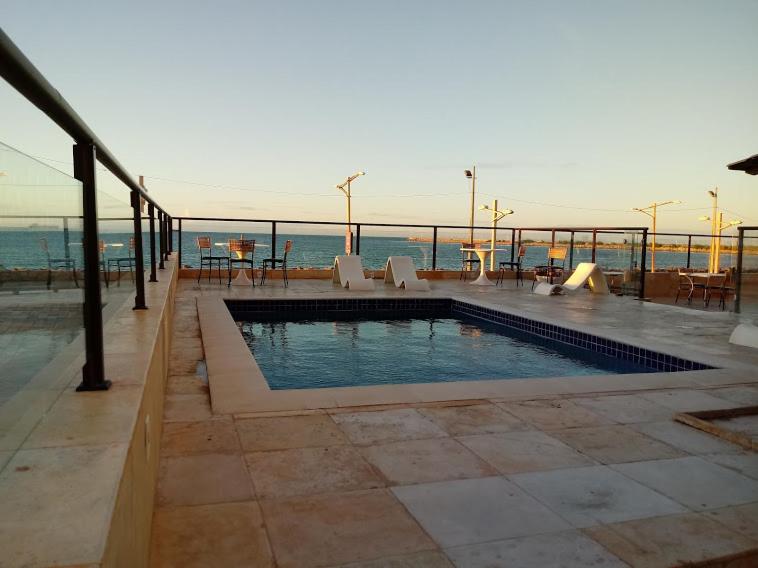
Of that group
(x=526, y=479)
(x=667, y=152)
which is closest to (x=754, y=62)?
(x=667, y=152)

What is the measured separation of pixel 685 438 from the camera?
8.60 ft

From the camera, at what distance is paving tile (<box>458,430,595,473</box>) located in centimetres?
224

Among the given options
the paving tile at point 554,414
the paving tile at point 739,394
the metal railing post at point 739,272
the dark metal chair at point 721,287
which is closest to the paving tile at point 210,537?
the paving tile at point 554,414

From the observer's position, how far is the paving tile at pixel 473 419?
8.66ft

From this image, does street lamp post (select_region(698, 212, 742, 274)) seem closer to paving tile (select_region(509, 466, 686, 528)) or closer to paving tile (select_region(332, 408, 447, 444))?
paving tile (select_region(332, 408, 447, 444))

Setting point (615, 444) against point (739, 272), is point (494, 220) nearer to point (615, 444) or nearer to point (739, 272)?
point (739, 272)

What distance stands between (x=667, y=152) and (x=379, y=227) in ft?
33.3

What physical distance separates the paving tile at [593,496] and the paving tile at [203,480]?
101cm

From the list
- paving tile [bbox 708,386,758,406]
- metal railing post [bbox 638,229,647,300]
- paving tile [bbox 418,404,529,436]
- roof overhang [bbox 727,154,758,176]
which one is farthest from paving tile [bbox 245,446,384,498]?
metal railing post [bbox 638,229,647,300]

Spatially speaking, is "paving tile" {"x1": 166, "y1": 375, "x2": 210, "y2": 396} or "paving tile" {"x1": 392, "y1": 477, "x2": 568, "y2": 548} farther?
"paving tile" {"x1": 166, "y1": 375, "x2": 210, "y2": 396}

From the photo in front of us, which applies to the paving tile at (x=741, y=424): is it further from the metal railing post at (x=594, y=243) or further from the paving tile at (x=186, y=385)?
the metal railing post at (x=594, y=243)

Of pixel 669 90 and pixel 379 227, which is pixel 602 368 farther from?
pixel 669 90

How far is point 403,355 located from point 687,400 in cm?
253

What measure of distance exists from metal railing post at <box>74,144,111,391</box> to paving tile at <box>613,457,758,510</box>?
191cm
